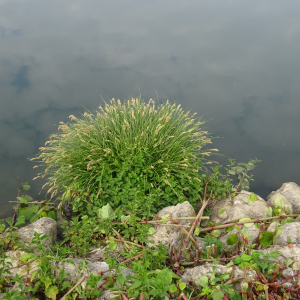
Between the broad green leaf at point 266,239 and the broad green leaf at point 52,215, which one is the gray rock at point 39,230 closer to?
the broad green leaf at point 52,215

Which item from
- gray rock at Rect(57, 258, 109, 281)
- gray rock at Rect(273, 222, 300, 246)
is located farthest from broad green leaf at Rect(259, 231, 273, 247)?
gray rock at Rect(57, 258, 109, 281)

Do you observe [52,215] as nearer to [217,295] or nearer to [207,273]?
[207,273]

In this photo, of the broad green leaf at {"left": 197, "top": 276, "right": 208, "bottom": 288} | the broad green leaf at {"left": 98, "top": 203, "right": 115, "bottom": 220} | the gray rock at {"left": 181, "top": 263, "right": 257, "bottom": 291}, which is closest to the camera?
the broad green leaf at {"left": 197, "top": 276, "right": 208, "bottom": 288}

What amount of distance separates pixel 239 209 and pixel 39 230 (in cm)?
264

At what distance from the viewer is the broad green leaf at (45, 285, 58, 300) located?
208 cm

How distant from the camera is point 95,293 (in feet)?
6.75

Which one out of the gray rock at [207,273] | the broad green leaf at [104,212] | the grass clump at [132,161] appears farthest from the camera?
the grass clump at [132,161]

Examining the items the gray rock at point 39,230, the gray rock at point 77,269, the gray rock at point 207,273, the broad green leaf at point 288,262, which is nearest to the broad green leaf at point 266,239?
the broad green leaf at point 288,262

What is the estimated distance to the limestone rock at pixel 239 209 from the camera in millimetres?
3990

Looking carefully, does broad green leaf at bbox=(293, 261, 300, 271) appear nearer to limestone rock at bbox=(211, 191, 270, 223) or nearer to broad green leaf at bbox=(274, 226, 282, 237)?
broad green leaf at bbox=(274, 226, 282, 237)

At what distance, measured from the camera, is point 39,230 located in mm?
3477

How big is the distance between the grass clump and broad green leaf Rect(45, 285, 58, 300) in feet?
4.85

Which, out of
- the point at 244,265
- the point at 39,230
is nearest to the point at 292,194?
the point at 244,265

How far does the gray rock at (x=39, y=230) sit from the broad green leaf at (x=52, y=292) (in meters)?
1.17
